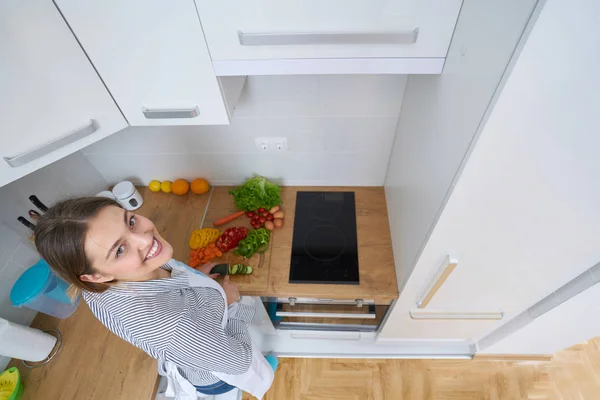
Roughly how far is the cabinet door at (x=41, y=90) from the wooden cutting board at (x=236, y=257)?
23.9 inches

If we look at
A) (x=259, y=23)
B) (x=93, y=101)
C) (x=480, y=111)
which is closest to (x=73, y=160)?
(x=93, y=101)

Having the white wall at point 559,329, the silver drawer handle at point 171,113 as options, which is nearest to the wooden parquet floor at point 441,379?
the white wall at point 559,329

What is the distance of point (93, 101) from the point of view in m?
0.79

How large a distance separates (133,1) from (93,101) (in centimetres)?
28

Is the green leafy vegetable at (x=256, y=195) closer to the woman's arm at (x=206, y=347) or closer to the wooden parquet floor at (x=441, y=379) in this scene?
the woman's arm at (x=206, y=347)

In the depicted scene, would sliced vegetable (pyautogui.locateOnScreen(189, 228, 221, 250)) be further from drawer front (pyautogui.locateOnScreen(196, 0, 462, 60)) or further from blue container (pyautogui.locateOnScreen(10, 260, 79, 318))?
drawer front (pyautogui.locateOnScreen(196, 0, 462, 60))

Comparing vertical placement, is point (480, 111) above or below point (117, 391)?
above

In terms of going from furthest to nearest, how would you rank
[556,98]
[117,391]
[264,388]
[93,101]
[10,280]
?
[264,388], [10,280], [117,391], [93,101], [556,98]

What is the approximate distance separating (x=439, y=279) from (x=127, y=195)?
1.20 meters

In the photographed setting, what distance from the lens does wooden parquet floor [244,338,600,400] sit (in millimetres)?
1477

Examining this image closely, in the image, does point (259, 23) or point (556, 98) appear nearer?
point (556, 98)

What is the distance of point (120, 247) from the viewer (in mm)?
747

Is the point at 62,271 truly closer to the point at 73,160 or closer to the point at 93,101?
the point at 93,101

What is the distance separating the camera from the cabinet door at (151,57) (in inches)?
25.7
